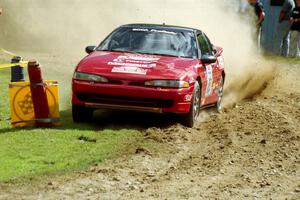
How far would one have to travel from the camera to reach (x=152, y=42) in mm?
11102

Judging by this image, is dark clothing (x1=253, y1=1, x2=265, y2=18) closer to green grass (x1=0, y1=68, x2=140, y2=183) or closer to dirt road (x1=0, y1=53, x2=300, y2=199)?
dirt road (x1=0, y1=53, x2=300, y2=199)

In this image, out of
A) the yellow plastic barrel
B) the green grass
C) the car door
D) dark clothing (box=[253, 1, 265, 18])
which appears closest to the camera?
the green grass

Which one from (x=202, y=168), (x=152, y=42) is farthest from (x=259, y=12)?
(x=202, y=168)

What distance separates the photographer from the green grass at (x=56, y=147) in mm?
7402

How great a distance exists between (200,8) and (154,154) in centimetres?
1690

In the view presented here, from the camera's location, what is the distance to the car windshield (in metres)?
10.9

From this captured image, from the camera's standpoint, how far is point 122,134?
30.7ft

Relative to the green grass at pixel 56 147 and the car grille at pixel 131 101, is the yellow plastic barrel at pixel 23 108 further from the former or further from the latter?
the car grille at pixel 131 101

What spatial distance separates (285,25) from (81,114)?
14.6 metres

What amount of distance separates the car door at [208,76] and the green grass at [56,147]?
2.09m

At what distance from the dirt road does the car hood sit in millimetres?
789

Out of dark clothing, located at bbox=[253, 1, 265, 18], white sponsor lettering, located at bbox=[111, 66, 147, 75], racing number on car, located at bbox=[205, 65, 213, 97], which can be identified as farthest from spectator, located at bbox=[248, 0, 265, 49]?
white sponsor lettering, located at bbox=[111, 66, 147, 75]

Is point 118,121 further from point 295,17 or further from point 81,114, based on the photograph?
point 295,17

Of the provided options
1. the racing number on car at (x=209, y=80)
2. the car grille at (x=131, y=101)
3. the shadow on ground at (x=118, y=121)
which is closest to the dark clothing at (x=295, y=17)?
the racing number on car at (x=209, y=80)
